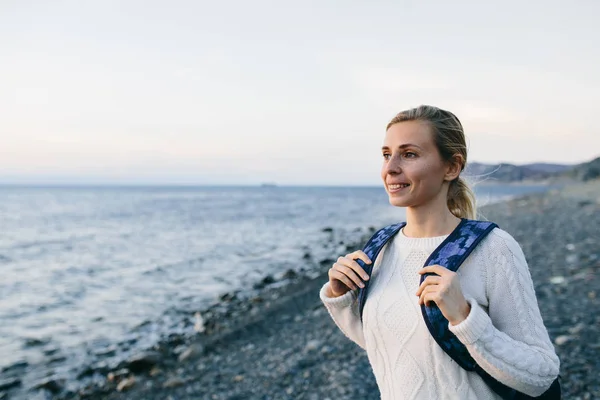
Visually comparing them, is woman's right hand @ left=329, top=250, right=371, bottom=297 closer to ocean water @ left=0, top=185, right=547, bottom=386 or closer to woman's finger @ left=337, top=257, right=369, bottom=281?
woman's finger @ left=337, top=257, right=369, bottom=281

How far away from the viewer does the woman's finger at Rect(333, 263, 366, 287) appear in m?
2.61

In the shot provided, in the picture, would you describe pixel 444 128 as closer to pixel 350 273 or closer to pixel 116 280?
pixel 350 273

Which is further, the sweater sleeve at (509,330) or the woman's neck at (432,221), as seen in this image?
the woman's neck at (432,221)

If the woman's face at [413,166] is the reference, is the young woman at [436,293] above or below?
below

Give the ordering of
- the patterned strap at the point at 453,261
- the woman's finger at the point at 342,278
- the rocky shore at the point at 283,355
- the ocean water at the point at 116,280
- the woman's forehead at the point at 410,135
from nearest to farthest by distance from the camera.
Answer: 1. the patterned strap at the point at 453,261
2. the woman's forehead at the point at 410,135
3. the woman's finger at the point at 342,278
4. the rocky shore at the point at 283,355
5. the ocean water at the point at 116,280

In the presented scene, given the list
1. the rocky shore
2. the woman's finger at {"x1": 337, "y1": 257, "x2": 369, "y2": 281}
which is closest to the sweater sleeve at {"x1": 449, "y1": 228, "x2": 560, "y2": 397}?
the woman's finger at {"x1": 337, "y1": 257, "x2": 369, "y2": 281}

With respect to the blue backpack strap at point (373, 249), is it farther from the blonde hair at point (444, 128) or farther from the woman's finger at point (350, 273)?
the blonde hair at point (444, 128)

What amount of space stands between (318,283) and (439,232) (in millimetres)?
13686

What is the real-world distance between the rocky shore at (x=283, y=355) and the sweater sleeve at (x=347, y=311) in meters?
4.00

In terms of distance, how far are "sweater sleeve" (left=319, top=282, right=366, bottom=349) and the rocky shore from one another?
4.00m

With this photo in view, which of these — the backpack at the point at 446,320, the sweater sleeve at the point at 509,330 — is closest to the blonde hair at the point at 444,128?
the backpack at the point at 446,320

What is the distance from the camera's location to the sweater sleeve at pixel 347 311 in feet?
9.14

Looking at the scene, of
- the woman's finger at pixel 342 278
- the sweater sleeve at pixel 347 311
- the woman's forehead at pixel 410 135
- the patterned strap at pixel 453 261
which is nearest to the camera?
the patterned strap at pixel 453 261

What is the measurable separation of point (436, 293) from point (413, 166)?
0.72 metres
